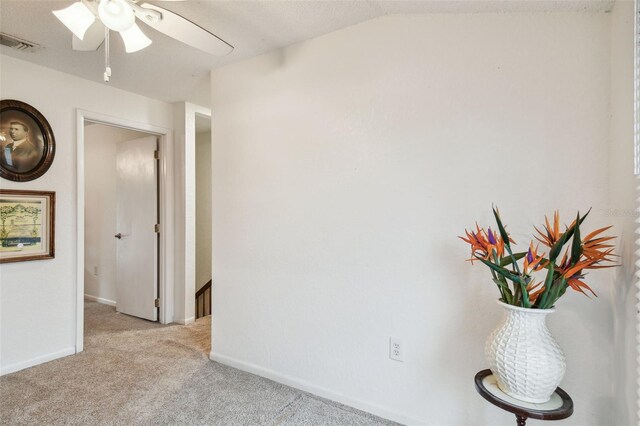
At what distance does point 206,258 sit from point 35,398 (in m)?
2.54

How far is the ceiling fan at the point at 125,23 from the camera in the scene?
55.2 inches

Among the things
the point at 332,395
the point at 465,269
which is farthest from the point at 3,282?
the point at 465,269

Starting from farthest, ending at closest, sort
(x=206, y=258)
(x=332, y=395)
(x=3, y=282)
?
(x=206, y=258) → (x=3, y=282) → (x=332, y=395)

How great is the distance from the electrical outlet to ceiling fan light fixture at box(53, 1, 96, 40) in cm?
212

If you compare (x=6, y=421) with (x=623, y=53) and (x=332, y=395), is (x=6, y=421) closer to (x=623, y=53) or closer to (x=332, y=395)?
(x=332, y=395)

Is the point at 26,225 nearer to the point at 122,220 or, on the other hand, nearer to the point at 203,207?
the point at 122,220

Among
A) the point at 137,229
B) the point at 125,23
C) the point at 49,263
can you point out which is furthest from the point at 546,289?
the point at 137,229

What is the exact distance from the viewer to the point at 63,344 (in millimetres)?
2703

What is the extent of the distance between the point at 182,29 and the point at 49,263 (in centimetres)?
219

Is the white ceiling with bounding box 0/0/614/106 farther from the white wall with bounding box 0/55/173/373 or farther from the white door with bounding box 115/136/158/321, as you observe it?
the white door with bounding box 115/136/158/321

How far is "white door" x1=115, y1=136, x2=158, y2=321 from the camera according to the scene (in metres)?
3.54

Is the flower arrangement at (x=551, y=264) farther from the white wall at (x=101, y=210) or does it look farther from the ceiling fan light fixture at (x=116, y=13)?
the white wall at (x=101, y=210)

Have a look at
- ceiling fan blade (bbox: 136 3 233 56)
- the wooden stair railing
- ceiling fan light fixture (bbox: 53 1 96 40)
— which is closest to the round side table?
ceiling fan blade (bbox: 136 3 233 56)

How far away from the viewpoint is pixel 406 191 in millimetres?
1853
